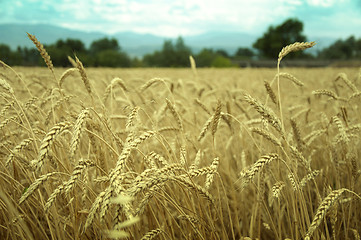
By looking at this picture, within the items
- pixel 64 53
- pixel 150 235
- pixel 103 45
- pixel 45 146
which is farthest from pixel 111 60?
pixel 45 146

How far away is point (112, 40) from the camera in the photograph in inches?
3145

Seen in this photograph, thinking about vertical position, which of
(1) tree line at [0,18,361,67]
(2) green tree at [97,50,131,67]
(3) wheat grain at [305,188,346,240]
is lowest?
(3) wheat grain at [305,188,346,240]

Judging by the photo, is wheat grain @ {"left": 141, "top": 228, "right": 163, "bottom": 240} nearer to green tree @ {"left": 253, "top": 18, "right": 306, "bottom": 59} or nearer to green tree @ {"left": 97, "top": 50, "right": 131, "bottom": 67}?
green tree @ {"left": 97, "top": 50, "right": 131, "bottom": 67}

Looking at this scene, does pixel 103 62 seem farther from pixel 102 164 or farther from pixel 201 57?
pixel 102 164

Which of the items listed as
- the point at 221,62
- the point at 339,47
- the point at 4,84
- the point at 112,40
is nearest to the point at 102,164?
the point at 4,84

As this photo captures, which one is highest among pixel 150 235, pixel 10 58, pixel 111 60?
pixel 111 60

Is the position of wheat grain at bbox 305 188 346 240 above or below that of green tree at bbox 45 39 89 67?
below

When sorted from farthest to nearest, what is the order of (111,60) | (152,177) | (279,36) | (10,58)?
(279,36) < (111,60) < (10,58) < (152,177)

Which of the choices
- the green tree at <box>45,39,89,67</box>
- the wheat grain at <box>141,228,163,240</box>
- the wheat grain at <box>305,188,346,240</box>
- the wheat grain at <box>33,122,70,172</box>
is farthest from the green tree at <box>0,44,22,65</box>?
the wheat grain at <box>305,188,346,240</box>

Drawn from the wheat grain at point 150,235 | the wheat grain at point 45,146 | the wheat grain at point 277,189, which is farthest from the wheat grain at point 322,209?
the wheat grain at point 45,146

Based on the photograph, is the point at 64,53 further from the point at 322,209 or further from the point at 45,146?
the point at 322,209

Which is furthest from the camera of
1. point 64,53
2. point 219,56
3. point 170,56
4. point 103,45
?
point 103,45

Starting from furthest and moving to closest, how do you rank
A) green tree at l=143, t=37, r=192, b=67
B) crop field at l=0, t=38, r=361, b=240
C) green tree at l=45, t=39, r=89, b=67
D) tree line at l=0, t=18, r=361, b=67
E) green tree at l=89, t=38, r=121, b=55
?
green tree at l=89, t=38, r=121, b=55 → green tree at l=143, t=37, r=192, b=67 → tree line at l=0, t=18, r=361, b=67 → green tree at l=45, t=39, r=89, b=67 → crop field at l=0, t=38, r=361, b=240

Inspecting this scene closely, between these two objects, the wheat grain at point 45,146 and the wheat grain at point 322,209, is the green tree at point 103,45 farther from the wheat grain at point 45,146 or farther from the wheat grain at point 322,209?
the wheat grain at point 322,209
